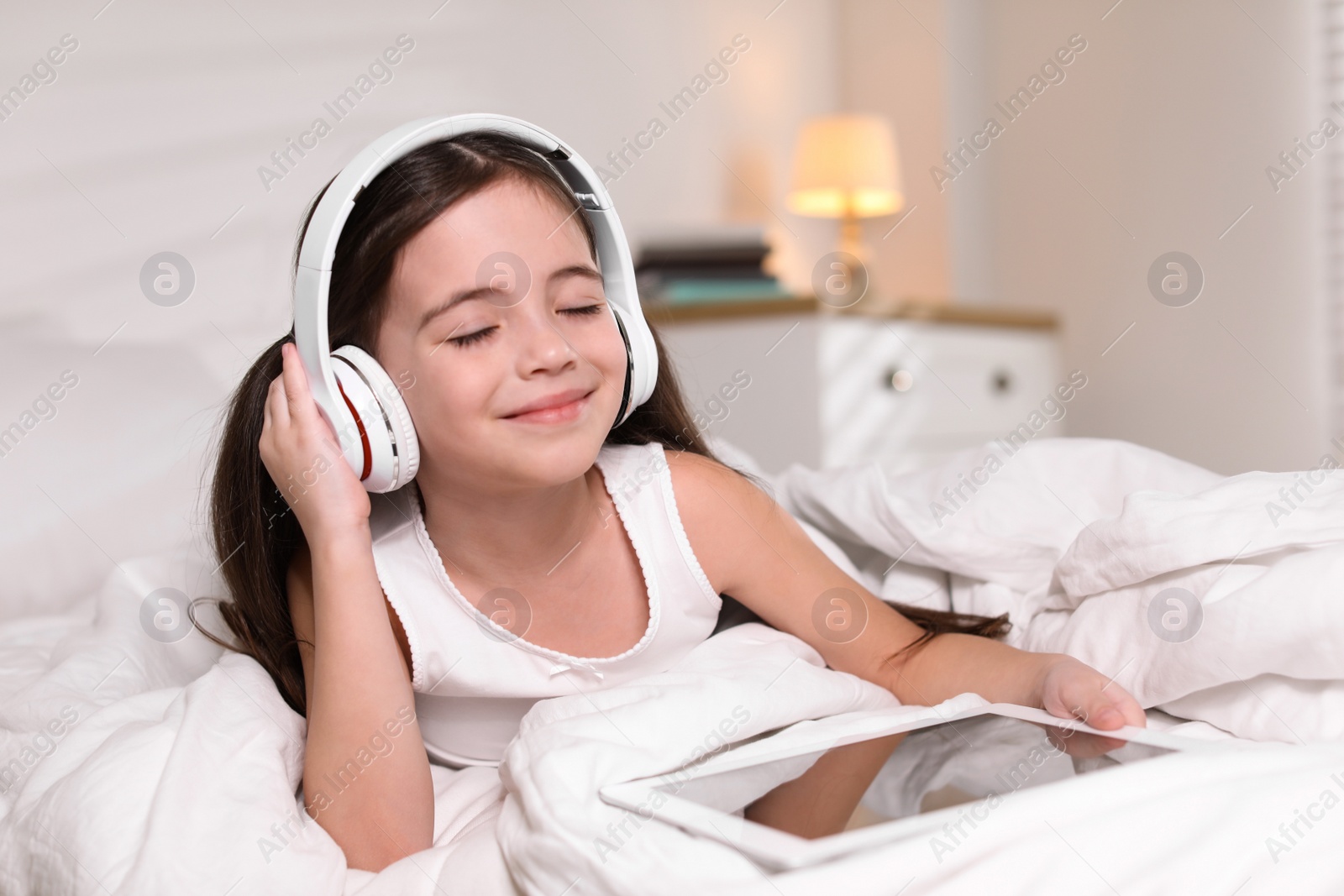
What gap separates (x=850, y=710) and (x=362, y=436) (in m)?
0.41

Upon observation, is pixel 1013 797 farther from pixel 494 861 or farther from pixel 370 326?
pixel 370 326

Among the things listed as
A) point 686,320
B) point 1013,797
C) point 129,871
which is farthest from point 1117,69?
point 129,871

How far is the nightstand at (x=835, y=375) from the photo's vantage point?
6.51ft

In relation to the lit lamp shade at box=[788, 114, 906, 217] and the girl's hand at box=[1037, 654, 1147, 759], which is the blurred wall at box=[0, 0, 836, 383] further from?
the girl's hand at box=[1037, 654, 1147, 759]

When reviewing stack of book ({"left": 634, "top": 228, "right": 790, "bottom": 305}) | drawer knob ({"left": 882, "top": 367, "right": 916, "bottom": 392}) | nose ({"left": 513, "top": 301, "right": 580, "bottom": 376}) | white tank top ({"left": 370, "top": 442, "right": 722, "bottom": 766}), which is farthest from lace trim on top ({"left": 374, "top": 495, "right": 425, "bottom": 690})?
drawer knob ({"left": 882, "top": 367, "right": 916, "bottom": 392})

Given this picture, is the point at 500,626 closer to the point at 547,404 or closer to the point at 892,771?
the point at 547,404

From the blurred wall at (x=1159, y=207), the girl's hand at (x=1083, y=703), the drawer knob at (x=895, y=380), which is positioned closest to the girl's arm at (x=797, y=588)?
the girl's hand at (x=1083, y=703)

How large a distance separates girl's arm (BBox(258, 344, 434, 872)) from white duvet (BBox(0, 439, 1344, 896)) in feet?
0.12

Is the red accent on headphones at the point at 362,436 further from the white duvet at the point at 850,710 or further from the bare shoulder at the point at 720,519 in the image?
the bare shoulder at the point at 720,519

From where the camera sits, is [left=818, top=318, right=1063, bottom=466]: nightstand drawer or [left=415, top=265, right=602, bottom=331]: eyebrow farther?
[left=818, top=318, right=1063, bottom=466]: nightstand drawer

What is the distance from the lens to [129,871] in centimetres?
61

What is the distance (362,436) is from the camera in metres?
0.76

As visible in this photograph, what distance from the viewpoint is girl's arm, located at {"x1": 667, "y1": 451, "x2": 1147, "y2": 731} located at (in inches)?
35.2

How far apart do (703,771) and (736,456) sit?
2.14 ft
